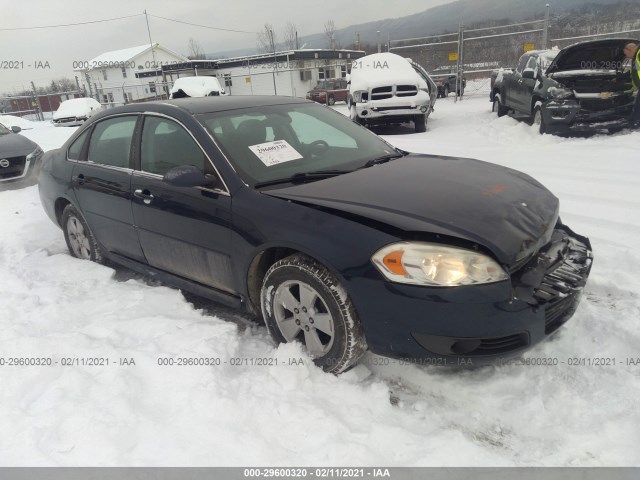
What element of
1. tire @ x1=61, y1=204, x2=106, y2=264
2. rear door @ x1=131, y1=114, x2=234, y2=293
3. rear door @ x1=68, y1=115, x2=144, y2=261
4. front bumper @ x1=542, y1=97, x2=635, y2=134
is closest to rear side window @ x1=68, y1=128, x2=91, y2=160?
rear door @ x1=68, y1=115, x2=144, y2=261

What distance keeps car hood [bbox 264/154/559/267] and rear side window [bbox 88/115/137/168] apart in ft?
5.23

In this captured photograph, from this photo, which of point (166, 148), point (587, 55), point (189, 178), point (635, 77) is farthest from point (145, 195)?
point (587, 55)

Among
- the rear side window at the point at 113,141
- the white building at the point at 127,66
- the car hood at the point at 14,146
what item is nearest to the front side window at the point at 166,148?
the rear side window at the point at 113,141

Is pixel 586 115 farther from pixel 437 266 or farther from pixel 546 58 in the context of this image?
pixel 437 266

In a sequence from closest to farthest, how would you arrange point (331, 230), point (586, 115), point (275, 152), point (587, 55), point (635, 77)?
point (331, 230), point (275, 152), point (586, 115), point (635, 77), point (587, 55)

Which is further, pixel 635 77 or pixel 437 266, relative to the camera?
pixel 635 77

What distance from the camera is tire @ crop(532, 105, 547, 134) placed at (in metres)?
8.44

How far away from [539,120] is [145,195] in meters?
8.05

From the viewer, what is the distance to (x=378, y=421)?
2271 millimetres

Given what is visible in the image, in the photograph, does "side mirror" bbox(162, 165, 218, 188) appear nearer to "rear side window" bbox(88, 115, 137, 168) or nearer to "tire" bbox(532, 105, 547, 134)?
"rear side window" bbox(88, 115, 137, 168)

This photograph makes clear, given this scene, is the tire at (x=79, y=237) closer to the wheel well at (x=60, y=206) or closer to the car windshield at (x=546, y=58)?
the wheel well at (x=60, y=206)

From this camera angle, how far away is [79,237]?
4.38 metres

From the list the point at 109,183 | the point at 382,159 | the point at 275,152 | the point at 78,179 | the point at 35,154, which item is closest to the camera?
the point at 275,152

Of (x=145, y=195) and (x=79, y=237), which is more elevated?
(x=145, y=195)
